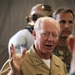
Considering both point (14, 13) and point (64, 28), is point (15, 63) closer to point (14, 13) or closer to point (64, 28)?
point (64, 28)

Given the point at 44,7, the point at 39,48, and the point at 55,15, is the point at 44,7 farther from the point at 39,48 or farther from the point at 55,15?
the point at 39,48

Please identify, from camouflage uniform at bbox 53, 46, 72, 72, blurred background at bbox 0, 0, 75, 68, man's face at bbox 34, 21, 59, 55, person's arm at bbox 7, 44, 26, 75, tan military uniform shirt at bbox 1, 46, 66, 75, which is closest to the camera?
person's arm at bbox 7, 44, 26, 75

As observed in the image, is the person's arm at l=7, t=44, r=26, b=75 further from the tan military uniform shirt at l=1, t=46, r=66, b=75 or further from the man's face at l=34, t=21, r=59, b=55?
the man's face at l=34, t=21, r=59, b=55

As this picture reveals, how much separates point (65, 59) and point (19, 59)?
73 cm

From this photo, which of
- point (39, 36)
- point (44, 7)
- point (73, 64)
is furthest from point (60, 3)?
point (73, 64)

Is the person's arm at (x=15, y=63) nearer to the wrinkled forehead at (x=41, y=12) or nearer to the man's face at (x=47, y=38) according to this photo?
Result: the man's face at (x=47, y=38)

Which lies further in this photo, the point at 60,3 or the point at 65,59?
the point at 60,3

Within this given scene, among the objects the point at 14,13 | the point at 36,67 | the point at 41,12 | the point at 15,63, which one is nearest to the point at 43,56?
the point at 36,67

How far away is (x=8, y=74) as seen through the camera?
1.41 metres

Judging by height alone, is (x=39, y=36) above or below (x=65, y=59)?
above

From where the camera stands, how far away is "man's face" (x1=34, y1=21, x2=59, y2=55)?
1.61m

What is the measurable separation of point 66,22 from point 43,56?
67 cm

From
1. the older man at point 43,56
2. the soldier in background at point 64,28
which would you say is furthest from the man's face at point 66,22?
the older man at point 43,56

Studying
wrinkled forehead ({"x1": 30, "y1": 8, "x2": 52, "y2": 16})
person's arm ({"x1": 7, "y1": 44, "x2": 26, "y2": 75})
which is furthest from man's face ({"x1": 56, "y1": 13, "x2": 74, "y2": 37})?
person's arm ({"x1": 7, "y1": 44, "x2": 26, "y2": 75})
